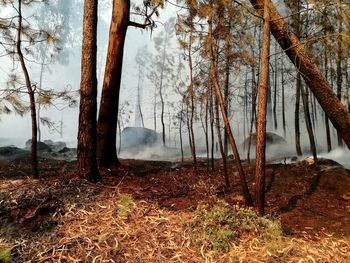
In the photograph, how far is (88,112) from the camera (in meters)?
6.39

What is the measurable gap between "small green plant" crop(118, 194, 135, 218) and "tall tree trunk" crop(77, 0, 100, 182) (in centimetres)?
118

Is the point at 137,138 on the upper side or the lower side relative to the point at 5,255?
upper

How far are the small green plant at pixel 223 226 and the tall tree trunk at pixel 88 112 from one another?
239cm

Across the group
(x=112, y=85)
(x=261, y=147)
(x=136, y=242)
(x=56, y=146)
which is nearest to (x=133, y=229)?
(x=136, y=242)

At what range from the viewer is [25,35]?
8.37 metres

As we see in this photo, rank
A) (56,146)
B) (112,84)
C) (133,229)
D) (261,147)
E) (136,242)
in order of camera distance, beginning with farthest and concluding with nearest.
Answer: (56,146), (112,84), (261,147), (133,229), (136,242)

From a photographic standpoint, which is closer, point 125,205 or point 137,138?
point 125,205

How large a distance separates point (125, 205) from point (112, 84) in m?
4.38

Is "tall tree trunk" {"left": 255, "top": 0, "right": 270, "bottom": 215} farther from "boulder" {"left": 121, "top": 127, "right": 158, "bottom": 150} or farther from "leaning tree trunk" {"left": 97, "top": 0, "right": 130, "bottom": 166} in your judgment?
"boulder" {"left": 121, "top": 127, "right": 158, "bottom": 150}

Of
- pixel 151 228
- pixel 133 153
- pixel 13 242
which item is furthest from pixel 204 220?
pixel 133 153

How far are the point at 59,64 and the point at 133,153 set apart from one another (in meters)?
55.5

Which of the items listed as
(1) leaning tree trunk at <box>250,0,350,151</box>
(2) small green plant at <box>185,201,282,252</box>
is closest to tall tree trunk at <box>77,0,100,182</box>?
(2) small green plant at <box>185,201,282,252</box>

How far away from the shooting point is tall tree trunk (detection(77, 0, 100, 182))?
6312mm

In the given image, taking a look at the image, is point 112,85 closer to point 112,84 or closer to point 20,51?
point 112,84
